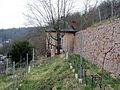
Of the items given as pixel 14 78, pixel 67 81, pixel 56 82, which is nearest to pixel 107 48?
pixel 67 81

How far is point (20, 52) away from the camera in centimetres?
3425

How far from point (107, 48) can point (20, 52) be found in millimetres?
22892

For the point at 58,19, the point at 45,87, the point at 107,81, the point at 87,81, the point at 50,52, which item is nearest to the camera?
the point at 107,81

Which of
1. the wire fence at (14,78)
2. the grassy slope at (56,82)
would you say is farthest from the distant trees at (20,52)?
the grassy slope at (56,82)

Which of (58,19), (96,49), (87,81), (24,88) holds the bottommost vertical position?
(24,88)

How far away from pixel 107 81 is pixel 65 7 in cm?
1978

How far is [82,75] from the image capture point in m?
11.9

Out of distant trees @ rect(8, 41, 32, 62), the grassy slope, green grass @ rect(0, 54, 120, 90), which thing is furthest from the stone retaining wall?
distant trees @ rect(8, 41, 32, 62)

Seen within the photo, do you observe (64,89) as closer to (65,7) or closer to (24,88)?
(24,88)

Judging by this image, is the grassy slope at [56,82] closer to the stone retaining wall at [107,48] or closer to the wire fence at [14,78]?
the wire fence at [14,78]

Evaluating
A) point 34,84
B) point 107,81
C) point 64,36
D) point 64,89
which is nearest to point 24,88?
point 34,84

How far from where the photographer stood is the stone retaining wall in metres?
11.1

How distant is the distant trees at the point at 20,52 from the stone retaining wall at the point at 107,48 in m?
18.7

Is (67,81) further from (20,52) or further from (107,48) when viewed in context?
(20,52)
